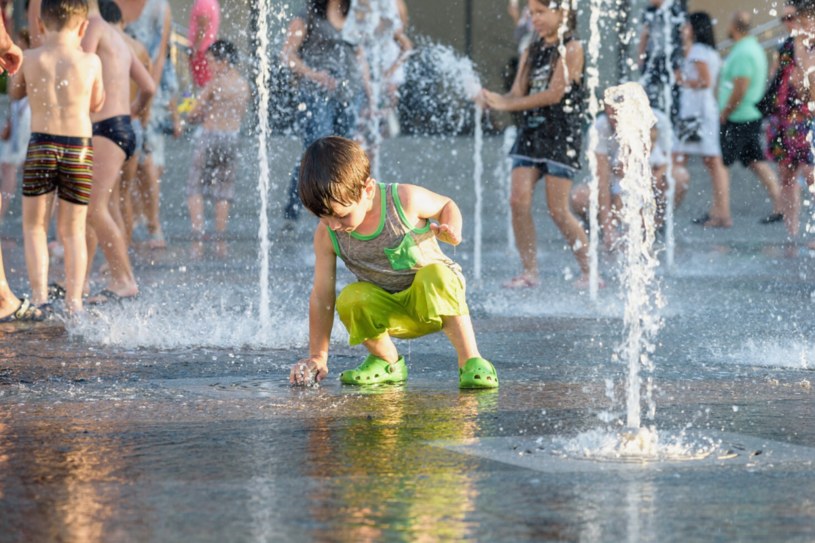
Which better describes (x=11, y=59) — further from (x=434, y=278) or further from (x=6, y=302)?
(x=434, y=278)

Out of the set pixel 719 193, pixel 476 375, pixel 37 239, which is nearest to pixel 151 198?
pixel 37 239

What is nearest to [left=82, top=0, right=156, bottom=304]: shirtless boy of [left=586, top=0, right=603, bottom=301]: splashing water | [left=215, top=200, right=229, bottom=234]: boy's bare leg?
[left=586, top=0, right=603, bottom=301]: splashing water

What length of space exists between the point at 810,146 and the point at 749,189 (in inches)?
187

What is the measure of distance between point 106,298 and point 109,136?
2.78 ft

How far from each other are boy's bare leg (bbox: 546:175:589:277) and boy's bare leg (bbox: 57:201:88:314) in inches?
117

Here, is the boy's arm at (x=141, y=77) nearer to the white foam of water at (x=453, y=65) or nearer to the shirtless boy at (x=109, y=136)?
the shirtless boy at (x=109, y=136)

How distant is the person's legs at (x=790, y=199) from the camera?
13211mm

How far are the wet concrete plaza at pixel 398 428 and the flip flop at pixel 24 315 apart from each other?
0.11 meters

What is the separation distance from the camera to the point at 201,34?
14156 millimetres

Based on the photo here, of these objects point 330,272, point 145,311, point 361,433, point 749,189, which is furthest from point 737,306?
point 749,189

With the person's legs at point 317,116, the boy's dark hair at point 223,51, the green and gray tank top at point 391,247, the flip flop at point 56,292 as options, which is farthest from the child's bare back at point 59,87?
the boy's dark hair at point 223,51

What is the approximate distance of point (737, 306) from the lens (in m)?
8.59

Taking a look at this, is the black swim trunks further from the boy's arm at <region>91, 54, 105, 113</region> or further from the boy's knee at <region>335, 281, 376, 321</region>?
the boy's knee at <region>335, 281, 376, 321</region>

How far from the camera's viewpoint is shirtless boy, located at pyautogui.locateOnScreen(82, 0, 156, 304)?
8430 millimetres
